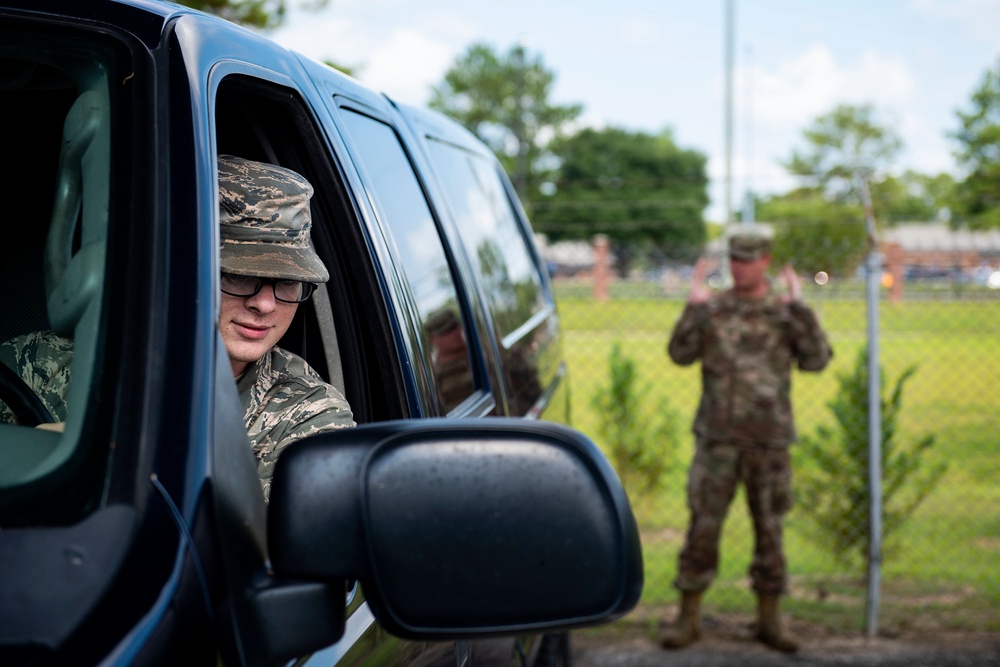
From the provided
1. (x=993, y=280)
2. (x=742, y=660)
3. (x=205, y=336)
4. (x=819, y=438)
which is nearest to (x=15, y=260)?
(x=205, y=336)

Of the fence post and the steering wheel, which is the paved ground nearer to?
the fence post

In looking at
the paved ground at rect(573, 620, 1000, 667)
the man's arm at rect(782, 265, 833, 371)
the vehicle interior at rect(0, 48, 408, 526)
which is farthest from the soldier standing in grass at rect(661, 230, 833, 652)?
the vehicle interior at rect(0, 48, 408, 526)

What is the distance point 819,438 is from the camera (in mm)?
7012

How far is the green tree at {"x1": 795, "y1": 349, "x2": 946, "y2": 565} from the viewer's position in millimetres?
6543

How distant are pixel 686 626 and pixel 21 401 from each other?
510 cm

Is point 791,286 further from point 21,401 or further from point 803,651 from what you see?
point 21,401

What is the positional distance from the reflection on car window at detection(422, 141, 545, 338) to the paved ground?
2.28 meters

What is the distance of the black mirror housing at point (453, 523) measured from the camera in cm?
108

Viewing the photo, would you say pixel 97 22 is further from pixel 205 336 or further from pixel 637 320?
pixel 637 320

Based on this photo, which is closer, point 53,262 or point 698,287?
point 53,262

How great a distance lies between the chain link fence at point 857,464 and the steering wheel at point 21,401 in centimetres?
544

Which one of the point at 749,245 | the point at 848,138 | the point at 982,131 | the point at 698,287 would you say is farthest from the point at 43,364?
the point at 848,138

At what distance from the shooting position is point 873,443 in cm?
616

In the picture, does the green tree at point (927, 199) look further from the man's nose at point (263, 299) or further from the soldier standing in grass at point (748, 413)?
the man's nose at point (263, 299)
